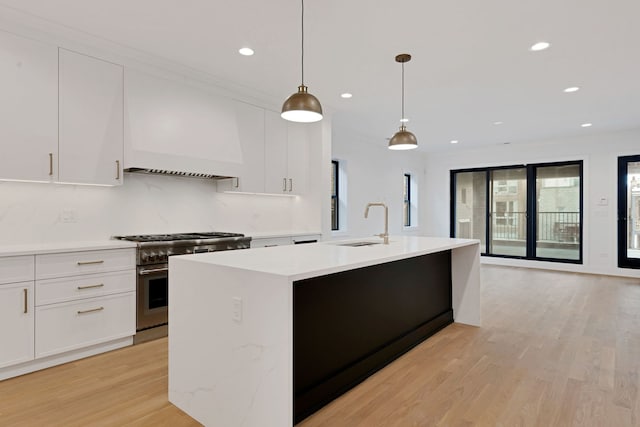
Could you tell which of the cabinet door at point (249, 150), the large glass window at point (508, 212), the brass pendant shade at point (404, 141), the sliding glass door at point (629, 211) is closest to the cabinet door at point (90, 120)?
the cabinet door at point (249, 150)

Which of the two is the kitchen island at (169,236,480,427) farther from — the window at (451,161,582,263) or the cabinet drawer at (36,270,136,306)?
the window at (451,161,582,263)

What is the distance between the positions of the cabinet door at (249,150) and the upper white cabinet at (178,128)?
0.08 m

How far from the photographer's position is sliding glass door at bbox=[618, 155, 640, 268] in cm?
649

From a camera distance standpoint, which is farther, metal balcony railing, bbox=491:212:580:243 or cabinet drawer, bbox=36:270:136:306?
metal balcony railing, bbox=491:212:580:243

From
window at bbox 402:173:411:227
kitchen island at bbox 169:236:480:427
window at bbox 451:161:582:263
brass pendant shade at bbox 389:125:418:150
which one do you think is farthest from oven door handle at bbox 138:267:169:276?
window at bbox 451:161:582:263

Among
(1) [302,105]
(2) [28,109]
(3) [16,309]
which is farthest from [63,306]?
(1) [302,105]

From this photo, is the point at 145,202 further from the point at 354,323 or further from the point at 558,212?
the point at 558,212

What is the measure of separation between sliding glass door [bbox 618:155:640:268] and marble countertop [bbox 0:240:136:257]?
777 cm

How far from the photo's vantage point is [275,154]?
186 inches

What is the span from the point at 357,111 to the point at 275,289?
4056 mm

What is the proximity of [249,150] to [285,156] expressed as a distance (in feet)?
1.96

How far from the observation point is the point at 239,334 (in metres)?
1.82

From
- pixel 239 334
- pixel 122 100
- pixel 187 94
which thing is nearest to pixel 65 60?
pixel 122 100

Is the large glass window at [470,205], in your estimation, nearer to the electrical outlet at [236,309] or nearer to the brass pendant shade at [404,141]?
the brass pendant shade at [404,141]
